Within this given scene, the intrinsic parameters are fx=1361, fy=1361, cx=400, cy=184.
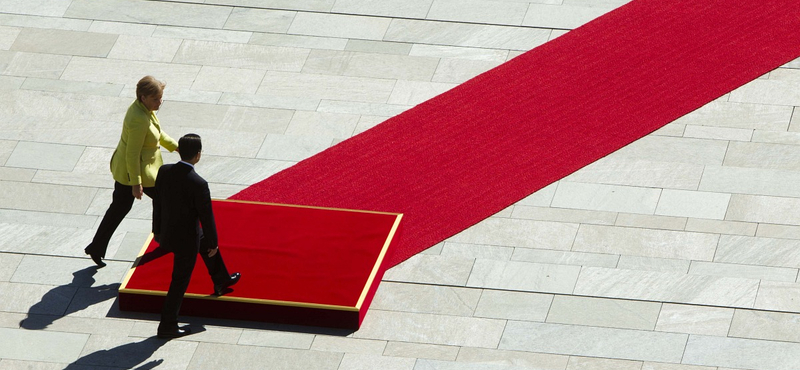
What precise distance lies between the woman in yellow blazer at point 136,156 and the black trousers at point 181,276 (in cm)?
81

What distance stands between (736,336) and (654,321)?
630mm

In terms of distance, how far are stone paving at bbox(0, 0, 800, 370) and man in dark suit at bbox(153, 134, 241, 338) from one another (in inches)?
17.0

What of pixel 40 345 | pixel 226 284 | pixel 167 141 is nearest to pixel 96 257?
pixel 40 345

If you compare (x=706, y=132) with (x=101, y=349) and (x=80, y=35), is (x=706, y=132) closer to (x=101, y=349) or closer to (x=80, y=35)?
(x=101, y=349)

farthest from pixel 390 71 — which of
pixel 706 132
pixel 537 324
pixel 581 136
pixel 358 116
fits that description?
pixel 537 324

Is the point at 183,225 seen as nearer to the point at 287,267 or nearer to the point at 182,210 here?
the point at 182,210

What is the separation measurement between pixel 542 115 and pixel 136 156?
432 cm

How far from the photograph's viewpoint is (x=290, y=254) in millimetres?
11180

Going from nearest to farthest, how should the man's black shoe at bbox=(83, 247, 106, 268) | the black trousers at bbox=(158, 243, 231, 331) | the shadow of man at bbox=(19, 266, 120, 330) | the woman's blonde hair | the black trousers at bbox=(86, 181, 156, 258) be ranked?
1. the black trousers at bbox=(158, 243, 231, 331)
2. the woman's blonde hair
3. the shadow of man at bbox=(19, 266, 120, 330)
4. the black trousers at bbox=(86, 181, 156, 258)
5. the man's black shoe at bbox=(83, 247, 106, 268)

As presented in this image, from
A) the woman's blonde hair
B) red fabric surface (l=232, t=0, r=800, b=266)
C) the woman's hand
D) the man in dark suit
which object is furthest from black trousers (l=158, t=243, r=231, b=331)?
red fabric surface (l=232, t=0, r=800, b=266)

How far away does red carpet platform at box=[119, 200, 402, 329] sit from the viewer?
421 inches

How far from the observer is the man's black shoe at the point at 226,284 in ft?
34.9

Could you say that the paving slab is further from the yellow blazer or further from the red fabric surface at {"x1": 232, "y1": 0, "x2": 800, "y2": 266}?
the red fabric surface at {"x1": 232, "y1": 0, "x2": 800, "y2": 266}

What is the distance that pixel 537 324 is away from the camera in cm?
1066
